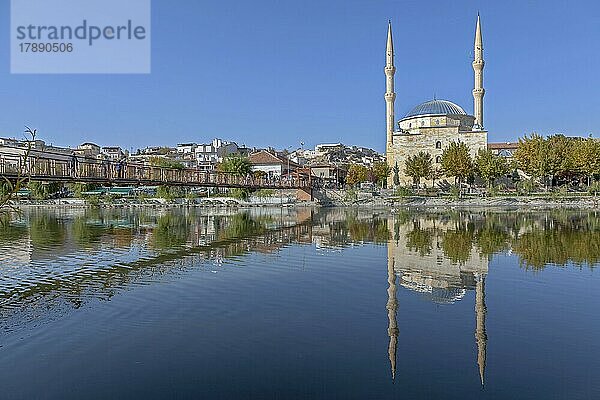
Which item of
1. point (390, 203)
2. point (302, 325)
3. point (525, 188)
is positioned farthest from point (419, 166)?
point (302, 325)

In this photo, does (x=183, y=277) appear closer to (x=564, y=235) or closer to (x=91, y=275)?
(x=91, y=275)

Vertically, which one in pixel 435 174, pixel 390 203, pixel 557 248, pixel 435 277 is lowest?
A: pixel 435 277

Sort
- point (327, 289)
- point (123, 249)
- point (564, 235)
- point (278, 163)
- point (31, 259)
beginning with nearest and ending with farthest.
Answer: point (327, 289), point (31, 259), point (123, 249), point (564, 235), point (278, 163)

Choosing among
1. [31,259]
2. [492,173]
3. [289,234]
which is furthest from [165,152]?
[31,259]

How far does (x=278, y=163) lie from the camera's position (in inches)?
2453

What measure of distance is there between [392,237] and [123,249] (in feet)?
26.6

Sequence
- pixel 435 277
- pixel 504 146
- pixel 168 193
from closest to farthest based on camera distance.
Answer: pixel 435 277 → pixel 168 193 → pixel 504 146

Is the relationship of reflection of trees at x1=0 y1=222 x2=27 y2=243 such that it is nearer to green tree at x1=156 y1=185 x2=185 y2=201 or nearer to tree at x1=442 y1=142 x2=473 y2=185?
green tree at x1=156 y1=185 x2=185 y2=201

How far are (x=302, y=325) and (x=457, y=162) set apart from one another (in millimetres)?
41548

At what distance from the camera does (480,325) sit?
699 cm

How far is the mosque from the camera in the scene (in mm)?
50531

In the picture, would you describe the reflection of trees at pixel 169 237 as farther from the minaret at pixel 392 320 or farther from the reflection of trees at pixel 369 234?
the minaret at pixel 392 320

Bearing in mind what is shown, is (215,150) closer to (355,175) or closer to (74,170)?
Result: (355,175)

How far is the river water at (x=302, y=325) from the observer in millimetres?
5133
